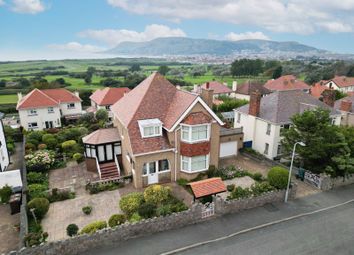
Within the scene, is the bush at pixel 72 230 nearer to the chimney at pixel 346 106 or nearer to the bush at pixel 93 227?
the bush at pixel 93 227

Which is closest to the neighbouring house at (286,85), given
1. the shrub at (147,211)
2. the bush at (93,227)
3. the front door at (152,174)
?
the front door at (152,174)

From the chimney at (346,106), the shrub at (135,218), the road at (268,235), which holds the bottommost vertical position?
the road at (268,235)

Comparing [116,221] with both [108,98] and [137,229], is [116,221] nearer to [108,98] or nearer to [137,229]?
[137,229]

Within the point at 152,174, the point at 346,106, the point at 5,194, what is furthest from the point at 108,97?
the point at 346,106

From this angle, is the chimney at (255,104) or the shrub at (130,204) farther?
the chimney at (255,104)

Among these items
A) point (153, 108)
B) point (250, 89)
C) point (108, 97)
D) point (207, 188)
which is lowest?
point (207, 188)

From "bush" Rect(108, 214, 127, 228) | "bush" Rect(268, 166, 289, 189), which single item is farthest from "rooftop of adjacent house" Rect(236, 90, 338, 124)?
"bush" Rect(108, 214, 127, 228)

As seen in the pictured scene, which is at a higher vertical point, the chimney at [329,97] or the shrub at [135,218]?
the chimney at [329,97]
